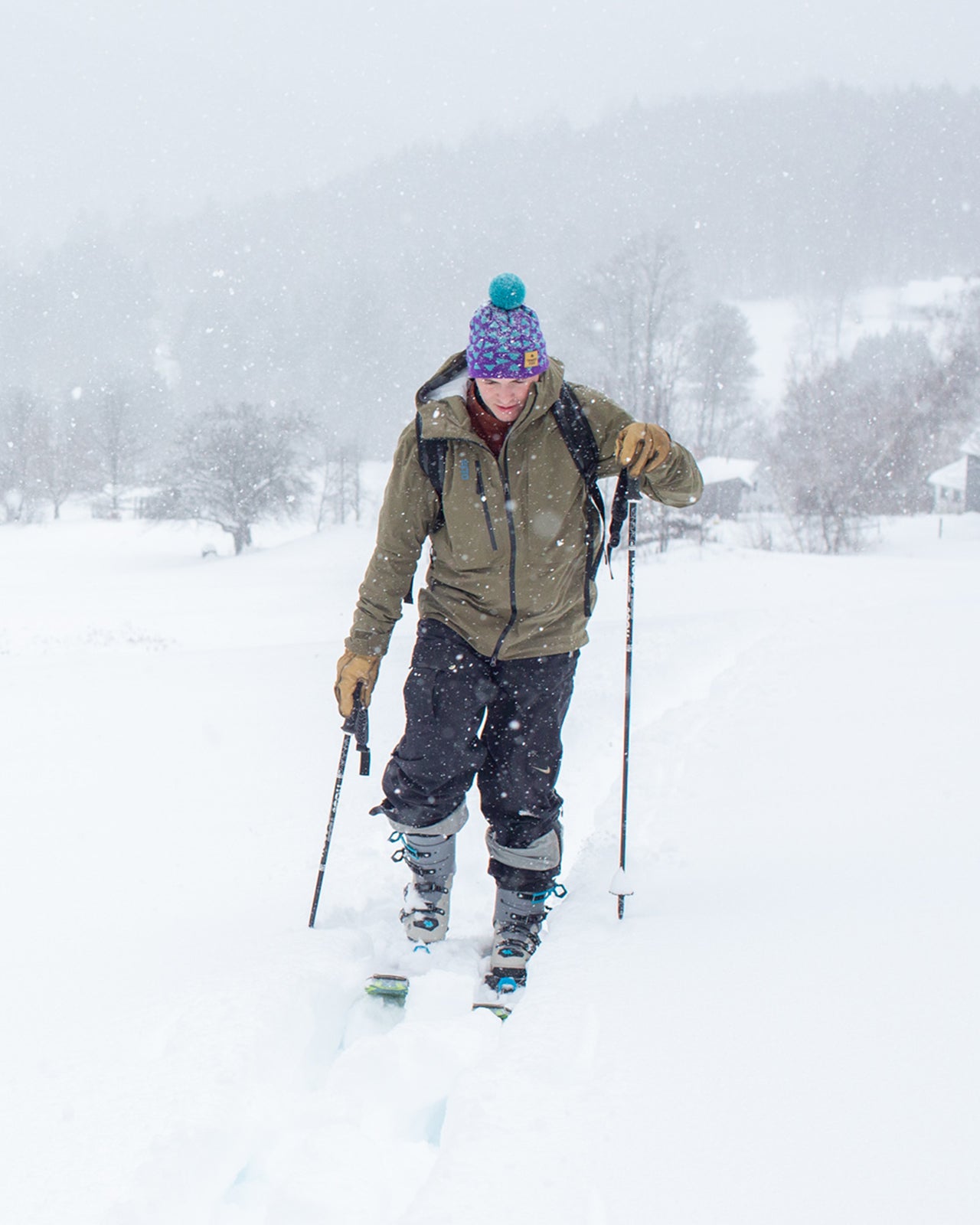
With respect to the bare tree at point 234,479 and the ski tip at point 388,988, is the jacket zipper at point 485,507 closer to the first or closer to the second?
the ski tip at point 388,988

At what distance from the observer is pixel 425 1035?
230cm

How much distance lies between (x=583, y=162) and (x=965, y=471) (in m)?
76.3

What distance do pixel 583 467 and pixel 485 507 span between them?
34cm

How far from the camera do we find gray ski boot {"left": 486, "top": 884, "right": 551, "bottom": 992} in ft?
8.86

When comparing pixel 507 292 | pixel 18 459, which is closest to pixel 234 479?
pixel 18 459

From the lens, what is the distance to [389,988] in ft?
8.41

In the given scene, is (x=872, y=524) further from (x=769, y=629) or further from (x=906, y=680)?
(x=906, y=680)

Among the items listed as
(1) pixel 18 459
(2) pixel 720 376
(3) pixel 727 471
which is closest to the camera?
(3) pixel 727 471

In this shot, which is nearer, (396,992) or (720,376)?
(396,992)

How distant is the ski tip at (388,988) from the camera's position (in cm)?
256

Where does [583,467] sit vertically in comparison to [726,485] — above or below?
above

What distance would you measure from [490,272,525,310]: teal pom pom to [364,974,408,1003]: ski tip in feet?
6.49

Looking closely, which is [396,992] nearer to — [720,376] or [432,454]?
[432,454]

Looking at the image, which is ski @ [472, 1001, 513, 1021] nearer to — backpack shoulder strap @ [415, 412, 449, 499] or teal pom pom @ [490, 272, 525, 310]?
backpack shoulder strap @ [415, 412, 449, 499]
